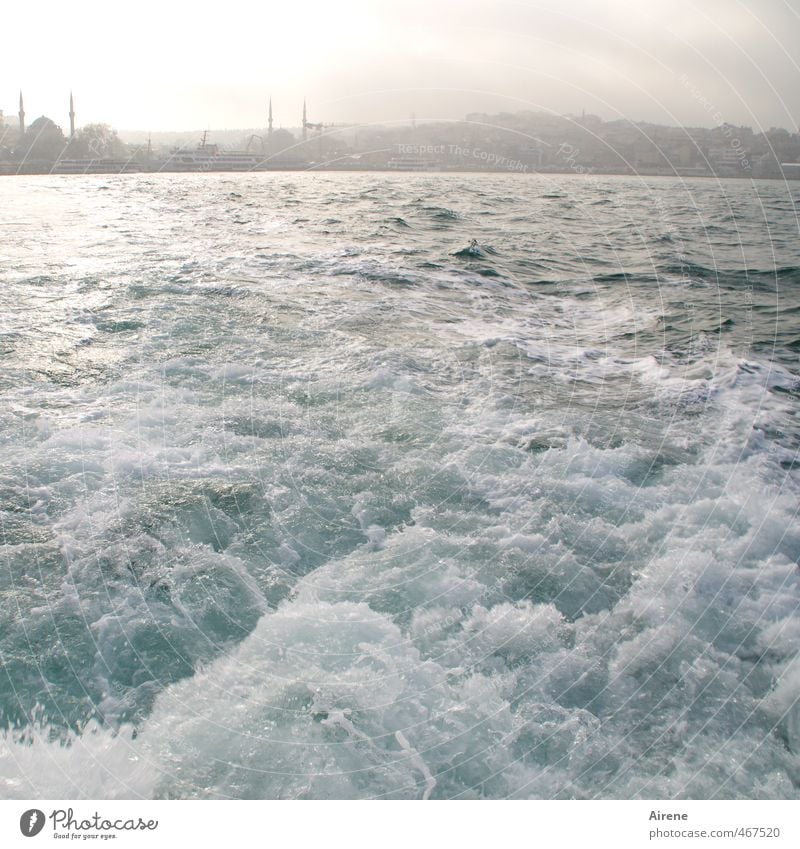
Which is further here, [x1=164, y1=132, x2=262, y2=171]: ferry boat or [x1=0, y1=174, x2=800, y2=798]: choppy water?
[x1=164, y1=132, x2=262, y2=171]: ferry boat

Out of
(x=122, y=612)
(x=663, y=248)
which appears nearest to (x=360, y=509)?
(x=122, y=612)

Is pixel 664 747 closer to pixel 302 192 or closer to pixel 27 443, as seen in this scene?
pixel 27 443

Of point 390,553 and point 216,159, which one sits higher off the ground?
point 216,159

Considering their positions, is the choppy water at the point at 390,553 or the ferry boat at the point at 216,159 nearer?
the choppy water at the point at 390,553

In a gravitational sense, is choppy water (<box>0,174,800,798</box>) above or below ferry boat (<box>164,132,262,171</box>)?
below

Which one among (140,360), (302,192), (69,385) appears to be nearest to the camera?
(69,385)

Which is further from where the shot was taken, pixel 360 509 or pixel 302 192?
pixel 302 192

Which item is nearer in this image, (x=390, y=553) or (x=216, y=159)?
(x=390, y=553)

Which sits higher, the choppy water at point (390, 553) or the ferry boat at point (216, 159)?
the ferry boat at point (216, 159)
